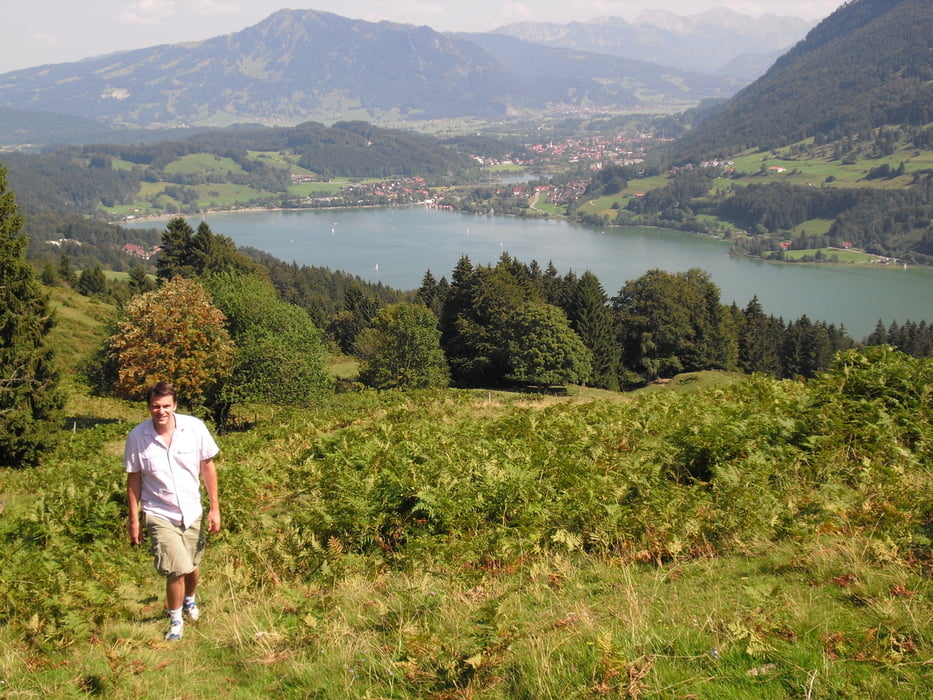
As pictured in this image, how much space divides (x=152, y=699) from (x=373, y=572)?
2305 millimetres

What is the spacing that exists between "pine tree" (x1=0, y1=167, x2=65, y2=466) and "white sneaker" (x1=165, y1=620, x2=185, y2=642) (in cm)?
1427

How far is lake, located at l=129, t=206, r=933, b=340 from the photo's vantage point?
112738 mm

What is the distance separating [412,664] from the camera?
13.6ft

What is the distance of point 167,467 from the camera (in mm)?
5445

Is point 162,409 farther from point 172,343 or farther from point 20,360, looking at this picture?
point 172,343

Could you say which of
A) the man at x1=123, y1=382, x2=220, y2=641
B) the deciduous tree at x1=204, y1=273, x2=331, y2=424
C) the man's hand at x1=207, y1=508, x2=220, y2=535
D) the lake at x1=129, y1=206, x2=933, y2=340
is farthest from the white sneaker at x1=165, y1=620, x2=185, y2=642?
the lake at x1=129, y1=206, x2=933, y2=340

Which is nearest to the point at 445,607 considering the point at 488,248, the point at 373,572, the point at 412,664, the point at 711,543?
the point at 412,664

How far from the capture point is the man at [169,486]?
5.43 meters

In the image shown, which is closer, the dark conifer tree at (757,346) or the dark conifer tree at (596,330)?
the dark conifer tree at (596,330)

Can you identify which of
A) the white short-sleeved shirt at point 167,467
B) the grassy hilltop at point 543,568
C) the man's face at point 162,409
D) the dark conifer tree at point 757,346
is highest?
the man's face at point 162,409

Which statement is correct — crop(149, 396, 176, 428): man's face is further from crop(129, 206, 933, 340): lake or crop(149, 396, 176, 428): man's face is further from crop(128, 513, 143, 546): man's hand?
crop(129, 206, 933, 340): lake

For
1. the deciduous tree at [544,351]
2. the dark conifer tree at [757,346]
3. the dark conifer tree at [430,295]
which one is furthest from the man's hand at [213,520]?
the dark conifer tree at [757,346]

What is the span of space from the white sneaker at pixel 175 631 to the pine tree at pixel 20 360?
14.3m

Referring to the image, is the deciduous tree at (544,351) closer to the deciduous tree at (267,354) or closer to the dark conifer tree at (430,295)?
the deciduous tree at (267,354)
